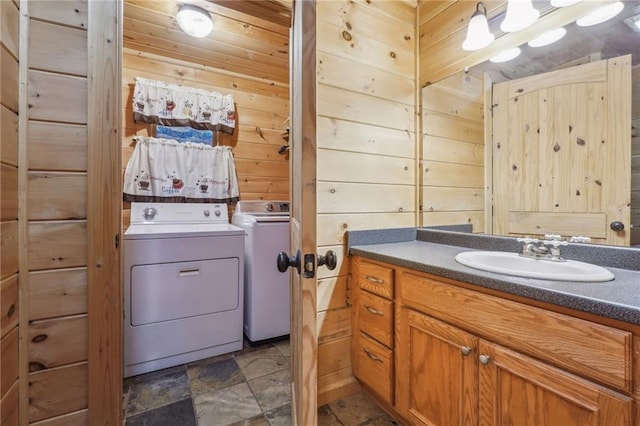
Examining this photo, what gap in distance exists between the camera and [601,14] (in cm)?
116

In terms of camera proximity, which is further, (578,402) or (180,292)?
(180,292)

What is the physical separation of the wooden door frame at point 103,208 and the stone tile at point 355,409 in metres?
1.01

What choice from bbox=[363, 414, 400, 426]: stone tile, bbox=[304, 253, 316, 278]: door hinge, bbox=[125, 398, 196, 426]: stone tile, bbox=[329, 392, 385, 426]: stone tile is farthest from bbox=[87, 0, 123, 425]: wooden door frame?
bbox=[363, 414, 400, 426]: stone tile

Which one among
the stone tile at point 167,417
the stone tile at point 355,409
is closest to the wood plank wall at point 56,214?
the stone tile at point 167,417

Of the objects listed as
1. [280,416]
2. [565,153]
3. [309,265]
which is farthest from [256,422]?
[565,153]

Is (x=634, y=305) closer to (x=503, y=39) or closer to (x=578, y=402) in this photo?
(x=578, y=402)

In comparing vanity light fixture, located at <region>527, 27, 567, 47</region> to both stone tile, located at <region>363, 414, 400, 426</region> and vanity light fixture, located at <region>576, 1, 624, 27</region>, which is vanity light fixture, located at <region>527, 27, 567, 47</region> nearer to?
vanity light fixture, located at <region>576, 1, 624, 27</region>

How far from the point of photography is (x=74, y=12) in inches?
37.5

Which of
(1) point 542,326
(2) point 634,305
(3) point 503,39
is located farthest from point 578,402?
(3) point 503,39

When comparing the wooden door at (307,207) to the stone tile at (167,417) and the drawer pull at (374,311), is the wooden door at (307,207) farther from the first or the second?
the stone tile at (167,417)

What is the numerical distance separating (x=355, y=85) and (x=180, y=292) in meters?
1.71

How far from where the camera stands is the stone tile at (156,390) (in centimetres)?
154

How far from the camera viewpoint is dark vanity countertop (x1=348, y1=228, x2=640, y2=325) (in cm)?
74

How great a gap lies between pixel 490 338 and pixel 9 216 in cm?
154
